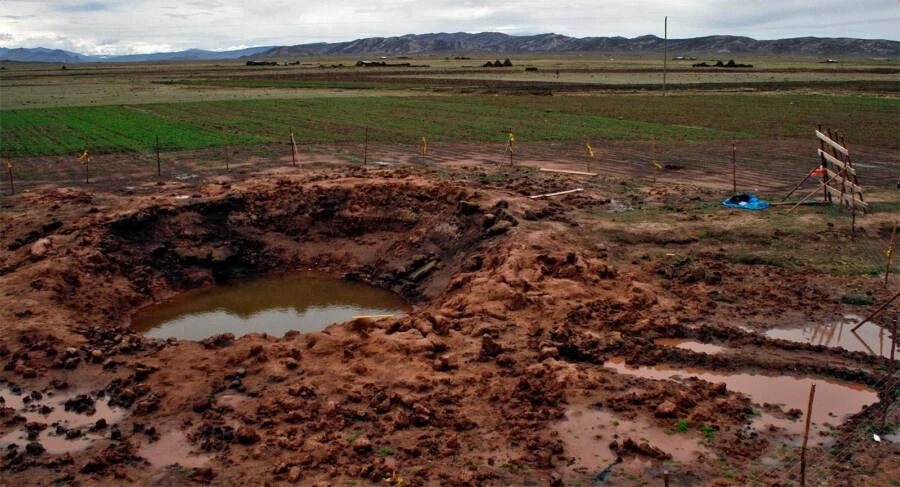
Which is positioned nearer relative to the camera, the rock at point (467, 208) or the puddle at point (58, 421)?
the puddle at point (58, 421)

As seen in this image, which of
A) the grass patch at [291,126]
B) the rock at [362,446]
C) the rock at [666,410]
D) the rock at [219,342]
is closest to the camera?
the rock at [362,446]

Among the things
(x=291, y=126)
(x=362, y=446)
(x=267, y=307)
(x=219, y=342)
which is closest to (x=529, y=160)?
(x=267, y=307)

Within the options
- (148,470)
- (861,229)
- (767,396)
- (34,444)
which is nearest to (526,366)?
(767,396)

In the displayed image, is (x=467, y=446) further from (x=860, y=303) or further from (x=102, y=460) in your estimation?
(x=860, y=303)

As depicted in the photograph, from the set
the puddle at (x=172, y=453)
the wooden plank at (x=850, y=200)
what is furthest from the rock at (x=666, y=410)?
the wooden plank at (x=850, y=200)

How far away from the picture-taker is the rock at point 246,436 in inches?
320

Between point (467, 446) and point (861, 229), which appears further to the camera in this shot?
point (861, 229)

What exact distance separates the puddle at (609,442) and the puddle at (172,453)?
3992 millimetres

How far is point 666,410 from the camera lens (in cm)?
846

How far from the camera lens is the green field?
96.2ft

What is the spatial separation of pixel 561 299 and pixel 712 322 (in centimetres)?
233

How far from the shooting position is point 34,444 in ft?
26.5

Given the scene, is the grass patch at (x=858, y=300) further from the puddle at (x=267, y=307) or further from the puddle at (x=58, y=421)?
the puddle at (x=58, y=421)

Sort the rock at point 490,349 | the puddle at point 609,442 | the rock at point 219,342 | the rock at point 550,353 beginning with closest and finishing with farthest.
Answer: the puddle at point 609,442 < the rock at point 550,353 < the rock at point 490,349 < the rock at point 219,342
